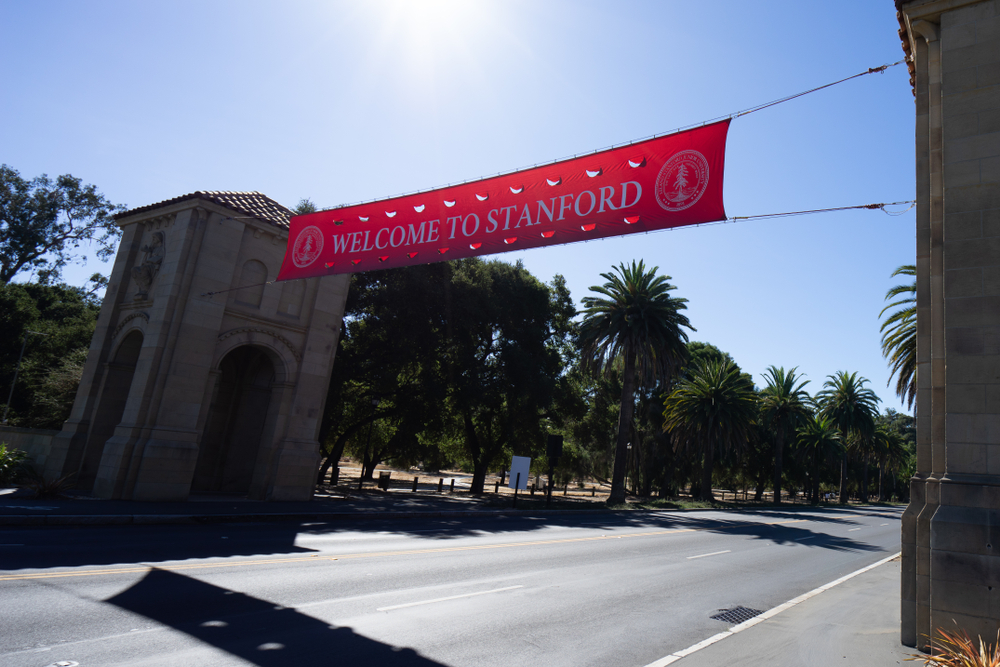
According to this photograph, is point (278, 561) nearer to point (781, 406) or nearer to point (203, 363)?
point (203, 363)

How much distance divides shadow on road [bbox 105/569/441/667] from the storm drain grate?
5.12m

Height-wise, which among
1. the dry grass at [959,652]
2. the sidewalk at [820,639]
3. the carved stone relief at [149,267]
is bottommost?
the sidewalk at [820,639]

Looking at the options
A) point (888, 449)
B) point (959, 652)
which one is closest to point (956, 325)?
point (959, 652)

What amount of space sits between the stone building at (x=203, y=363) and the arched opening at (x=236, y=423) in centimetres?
4

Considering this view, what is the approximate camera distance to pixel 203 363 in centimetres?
1877

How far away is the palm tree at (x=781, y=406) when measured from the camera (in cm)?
5322

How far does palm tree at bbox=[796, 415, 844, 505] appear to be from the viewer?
60.8 meters

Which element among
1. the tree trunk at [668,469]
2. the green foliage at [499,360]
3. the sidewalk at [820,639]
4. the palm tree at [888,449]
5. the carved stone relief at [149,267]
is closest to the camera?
the sidewalk at [820,639]

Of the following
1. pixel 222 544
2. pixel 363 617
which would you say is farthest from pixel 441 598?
pixel 222 544

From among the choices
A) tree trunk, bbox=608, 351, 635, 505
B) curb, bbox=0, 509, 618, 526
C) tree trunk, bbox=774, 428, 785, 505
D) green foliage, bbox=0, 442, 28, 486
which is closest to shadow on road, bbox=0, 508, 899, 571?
curb, bbox=0, 509, 618, 526

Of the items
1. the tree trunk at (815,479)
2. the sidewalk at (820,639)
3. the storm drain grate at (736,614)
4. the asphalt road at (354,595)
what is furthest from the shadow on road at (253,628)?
the tree trunk at (815,479)

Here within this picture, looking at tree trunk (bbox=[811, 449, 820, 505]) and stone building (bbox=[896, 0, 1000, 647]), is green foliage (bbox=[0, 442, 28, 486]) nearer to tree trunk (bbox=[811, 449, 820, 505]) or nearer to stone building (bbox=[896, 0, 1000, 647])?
stone building (bbox=[896, 0, 1000, 647])

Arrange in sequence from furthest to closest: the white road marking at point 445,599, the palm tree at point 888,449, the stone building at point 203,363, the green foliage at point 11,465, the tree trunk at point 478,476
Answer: the palm tree at point 888,449
the tree trunk at point 478,476
the green foliage at point 11,465
the stone building at point 203,363
the white road marking at point 445,599

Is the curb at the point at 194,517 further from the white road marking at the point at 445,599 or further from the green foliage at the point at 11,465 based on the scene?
the white road marking at the point at 445,599
